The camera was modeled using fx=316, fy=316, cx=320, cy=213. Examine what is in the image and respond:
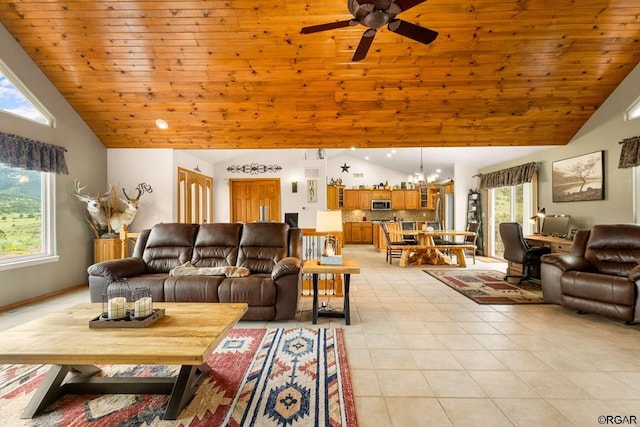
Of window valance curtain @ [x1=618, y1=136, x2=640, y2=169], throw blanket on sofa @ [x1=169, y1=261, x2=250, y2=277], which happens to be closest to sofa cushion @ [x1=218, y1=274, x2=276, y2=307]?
throw blanket on sofa @ [x1=169, y1=261, x2=250, y2=277]

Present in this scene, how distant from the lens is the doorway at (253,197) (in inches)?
323

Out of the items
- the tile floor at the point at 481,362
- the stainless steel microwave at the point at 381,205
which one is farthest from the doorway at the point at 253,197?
the tile floor at the point at 481,362

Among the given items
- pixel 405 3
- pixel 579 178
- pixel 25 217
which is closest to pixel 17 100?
pixel 25 217

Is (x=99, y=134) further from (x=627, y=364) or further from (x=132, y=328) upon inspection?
(x=627, y=364)

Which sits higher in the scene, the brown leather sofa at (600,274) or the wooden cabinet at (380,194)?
the wooden cabinet at (380,194)

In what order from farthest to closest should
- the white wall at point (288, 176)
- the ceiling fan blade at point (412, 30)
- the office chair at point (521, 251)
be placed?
the white wall at point (288, 176)
the office chair at point (521, 251)
the ceiling fan blade at point (412, 30)

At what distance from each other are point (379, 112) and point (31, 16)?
4478mm

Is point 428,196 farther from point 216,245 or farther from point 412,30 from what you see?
point 412,30

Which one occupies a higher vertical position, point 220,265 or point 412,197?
point 412,197

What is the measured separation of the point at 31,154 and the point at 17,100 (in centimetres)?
71

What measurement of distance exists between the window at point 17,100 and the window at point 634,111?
26.1 feet

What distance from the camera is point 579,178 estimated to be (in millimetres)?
5164

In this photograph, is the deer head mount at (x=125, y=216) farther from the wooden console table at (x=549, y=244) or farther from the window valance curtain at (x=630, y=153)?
the window valance curtain at (x=630, y=153)

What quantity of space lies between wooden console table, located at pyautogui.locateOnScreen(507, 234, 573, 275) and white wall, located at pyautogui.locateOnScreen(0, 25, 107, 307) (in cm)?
716
